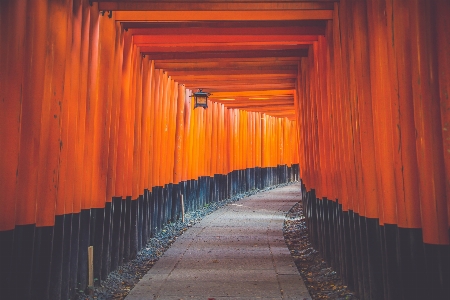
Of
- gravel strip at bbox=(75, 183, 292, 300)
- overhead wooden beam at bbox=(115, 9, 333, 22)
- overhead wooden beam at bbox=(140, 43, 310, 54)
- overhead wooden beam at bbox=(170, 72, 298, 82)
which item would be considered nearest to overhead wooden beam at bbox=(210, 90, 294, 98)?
overhead wooden beam at bbox=(170, 72, 298, 82)

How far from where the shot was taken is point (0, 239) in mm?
3828

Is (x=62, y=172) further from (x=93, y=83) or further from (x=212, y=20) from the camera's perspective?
(x=212, y=20)

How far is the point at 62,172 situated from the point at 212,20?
345 centimetres

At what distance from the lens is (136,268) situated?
744 cm

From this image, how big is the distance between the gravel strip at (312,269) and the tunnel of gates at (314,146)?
22 cm

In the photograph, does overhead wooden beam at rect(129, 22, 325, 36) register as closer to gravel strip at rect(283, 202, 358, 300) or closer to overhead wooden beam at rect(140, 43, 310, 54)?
overhead wooden beam at rect(140, 43, 310, 54)

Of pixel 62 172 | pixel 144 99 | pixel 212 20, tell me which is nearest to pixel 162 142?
pixel 144 99

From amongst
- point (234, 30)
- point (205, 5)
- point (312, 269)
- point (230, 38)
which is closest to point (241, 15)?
point (205, 5)

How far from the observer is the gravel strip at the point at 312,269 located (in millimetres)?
5793

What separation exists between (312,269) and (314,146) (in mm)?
2610

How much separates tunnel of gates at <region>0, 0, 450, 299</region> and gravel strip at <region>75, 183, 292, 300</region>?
0.72 ft

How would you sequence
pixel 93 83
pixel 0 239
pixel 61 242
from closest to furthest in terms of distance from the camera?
1. pixel 0 239
2. pixel 61 242
3. pixel 93 83

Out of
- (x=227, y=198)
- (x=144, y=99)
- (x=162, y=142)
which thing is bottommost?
(x=227, y=198)

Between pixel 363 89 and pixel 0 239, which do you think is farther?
pixel 363 89
